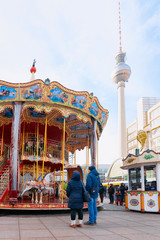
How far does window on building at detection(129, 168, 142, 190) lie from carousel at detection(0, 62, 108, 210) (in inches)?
93.5

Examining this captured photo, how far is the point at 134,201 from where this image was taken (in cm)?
1305

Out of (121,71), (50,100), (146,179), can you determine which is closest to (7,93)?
(50,100)

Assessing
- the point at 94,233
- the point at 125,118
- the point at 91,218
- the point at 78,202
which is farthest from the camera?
the point at 125,118

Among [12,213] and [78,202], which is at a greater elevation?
[78,202]

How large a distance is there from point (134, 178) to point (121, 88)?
75.6 meters

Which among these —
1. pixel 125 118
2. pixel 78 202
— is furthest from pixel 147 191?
pixel 125 118

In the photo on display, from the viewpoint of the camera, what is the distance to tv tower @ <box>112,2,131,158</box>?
81.9 meters

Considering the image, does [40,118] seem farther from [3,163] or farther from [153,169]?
[153,169]

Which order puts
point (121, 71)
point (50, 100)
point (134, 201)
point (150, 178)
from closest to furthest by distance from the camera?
point (134, 201) → point (50, 100) → point (150, 178) → point (121, 71)

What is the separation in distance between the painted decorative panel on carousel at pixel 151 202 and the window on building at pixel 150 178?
48cm

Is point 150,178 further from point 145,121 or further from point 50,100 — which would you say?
point 145,121

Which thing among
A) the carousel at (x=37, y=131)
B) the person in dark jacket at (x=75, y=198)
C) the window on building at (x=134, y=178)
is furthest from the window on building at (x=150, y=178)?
the person in dark jacket at (x=75, y=198)

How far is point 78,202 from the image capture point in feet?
21.9

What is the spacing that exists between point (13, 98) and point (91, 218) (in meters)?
7.96
